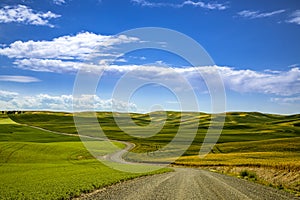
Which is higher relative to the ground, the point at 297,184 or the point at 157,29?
the point at 157,29

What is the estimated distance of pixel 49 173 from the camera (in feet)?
136

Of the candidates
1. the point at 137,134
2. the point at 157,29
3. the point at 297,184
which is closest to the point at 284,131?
the point at 137,134

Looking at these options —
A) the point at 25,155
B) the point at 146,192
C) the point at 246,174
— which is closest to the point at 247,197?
the point at 146,192

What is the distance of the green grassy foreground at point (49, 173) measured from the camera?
25.2 m

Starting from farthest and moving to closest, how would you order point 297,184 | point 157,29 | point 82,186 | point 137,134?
point 137,134
point 157,29
point 297,184
point 82,186

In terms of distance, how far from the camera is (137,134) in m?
162

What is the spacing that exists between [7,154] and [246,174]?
1947 inches

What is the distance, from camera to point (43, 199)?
21.4m

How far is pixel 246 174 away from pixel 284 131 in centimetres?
11364

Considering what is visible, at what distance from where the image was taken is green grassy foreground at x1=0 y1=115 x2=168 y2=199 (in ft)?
82.7

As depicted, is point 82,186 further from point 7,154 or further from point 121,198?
point 7,154

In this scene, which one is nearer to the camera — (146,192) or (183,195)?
(183,195)

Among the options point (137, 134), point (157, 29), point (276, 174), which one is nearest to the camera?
point (276, 174)

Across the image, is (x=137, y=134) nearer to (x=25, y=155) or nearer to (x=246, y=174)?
(x=25, y=155)
